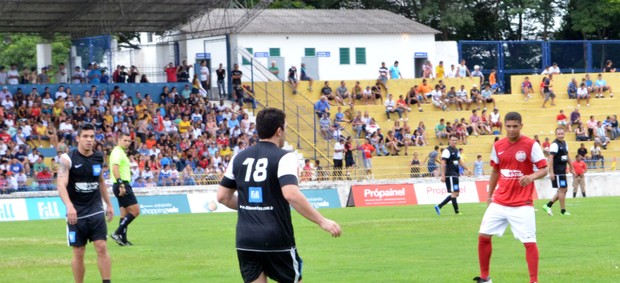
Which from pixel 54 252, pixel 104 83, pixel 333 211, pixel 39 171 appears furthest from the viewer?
pixel 104 83

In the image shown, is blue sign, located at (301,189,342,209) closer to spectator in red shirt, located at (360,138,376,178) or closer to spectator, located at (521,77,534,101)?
spectator in red shirt, located at (360,138,376,178)

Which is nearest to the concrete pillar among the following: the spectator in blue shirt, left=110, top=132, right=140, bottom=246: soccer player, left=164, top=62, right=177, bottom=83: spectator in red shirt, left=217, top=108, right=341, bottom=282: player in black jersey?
left=164, top=62, right=177, bottom=83: spectator in red shirt

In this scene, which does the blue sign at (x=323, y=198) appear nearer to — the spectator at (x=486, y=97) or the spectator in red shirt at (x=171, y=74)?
the spectator in red shirt at (x=171, y=74)

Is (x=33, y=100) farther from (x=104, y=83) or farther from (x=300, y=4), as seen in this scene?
(x=300, y=4)

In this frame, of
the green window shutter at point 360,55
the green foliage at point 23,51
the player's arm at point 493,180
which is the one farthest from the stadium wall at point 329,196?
the green foliage at point 23,51

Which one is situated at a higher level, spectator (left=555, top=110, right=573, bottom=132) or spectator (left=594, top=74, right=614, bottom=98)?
spectator (left=594, top=74, right=614, bottom=98)

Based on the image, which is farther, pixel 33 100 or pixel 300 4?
pixel 300 4

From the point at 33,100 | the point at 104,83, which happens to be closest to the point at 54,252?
the point at 33,100

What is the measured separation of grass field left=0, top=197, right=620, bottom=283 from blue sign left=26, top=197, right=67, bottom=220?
14.9ft

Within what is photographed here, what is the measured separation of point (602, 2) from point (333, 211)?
39.9 m

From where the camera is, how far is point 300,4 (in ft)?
234

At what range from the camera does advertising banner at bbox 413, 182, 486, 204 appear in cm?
3859

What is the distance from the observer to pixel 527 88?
54.0m

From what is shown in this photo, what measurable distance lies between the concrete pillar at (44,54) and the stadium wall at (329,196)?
53.2 ft
